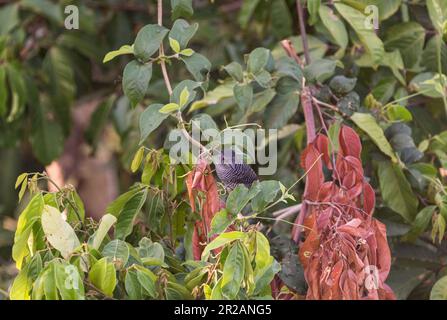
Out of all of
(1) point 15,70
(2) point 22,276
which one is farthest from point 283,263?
(1) point 15,70

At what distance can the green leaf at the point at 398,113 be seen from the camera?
1371mm

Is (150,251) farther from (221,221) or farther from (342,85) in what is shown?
(342,85)

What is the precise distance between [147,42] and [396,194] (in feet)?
1.66

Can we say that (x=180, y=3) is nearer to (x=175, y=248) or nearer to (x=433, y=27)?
(x=175, y=248)

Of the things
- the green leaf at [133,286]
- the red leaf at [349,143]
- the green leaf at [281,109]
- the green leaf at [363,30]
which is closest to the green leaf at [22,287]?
the green leaf at [133,286]

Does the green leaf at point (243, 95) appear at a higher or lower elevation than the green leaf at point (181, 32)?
lower

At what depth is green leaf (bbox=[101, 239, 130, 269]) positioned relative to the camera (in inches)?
39.1

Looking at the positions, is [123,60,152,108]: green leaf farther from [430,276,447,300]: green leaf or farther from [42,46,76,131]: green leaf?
[42,46,76,131]: green leaf

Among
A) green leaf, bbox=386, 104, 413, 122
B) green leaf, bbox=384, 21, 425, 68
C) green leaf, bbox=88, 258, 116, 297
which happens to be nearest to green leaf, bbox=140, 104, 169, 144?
green leaf, bbox=88, 258, 116, 297

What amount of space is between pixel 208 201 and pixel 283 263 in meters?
0.16

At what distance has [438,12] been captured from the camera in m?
1.38

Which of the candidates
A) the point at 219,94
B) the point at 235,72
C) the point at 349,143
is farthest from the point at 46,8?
the point at 349,143

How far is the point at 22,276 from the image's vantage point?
996 mm

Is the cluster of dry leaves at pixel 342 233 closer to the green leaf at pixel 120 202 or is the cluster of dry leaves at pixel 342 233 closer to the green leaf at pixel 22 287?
the green leaf at pixel 120 202
